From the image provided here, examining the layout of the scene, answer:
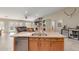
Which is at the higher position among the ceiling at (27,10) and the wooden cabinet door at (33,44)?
the ceiling at (27,10)

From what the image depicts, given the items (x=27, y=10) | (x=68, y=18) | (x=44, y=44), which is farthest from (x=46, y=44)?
(x=68, y=18)

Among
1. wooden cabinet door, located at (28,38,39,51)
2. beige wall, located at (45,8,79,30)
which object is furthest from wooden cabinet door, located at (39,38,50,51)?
beige wall, located at (45,8,79,30)

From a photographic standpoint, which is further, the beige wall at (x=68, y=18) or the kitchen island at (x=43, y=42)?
the beige wall at (x=68, y=18)

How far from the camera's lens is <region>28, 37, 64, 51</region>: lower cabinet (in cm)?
427

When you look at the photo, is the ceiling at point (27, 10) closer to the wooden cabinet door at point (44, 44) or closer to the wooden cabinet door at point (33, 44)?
the wooden cabinet door at point (33, 44)

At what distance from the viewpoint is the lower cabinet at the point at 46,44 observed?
4266 mm

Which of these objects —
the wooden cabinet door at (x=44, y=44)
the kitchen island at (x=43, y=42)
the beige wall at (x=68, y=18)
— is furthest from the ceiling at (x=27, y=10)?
the wooden cabinet door at (x=44, y=44)

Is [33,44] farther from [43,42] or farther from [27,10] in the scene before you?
[27,10]

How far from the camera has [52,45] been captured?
4297 mm

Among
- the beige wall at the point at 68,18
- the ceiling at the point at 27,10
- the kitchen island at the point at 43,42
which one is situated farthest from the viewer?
the beige wall at the point at 68,18

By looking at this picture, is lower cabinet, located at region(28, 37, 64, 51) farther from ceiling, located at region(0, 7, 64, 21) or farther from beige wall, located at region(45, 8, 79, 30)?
beige wall, located at region(45, 8, 79, 30)
